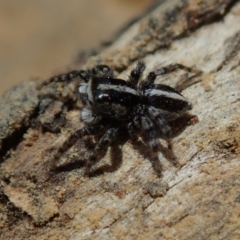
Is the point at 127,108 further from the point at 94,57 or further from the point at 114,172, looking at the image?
the point at 94,57

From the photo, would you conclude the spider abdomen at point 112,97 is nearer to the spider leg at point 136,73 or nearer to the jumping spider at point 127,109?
the jumping spider at point 127,109

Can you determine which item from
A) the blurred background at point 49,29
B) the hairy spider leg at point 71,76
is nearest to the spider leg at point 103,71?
the hairy spider leg at point 71,76

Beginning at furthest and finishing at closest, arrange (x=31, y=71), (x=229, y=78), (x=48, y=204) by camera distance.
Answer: (x=31, y=71) → (x=229, y=78) → (x=48, y=204)

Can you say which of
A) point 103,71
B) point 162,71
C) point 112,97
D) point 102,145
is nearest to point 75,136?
point 102,145

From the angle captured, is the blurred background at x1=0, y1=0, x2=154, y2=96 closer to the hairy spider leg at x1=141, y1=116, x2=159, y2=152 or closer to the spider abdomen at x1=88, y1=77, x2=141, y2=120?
the spider abdomen at x1=88, y1=77, x2=141, y2=120

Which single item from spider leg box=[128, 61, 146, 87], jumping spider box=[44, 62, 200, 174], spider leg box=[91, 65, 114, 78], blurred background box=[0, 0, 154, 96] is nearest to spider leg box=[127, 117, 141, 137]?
jumping spider box=[44, 62, 200, 174]

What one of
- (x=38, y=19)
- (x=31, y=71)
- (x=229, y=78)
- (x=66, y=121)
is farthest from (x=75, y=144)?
(x=38, y=19)
